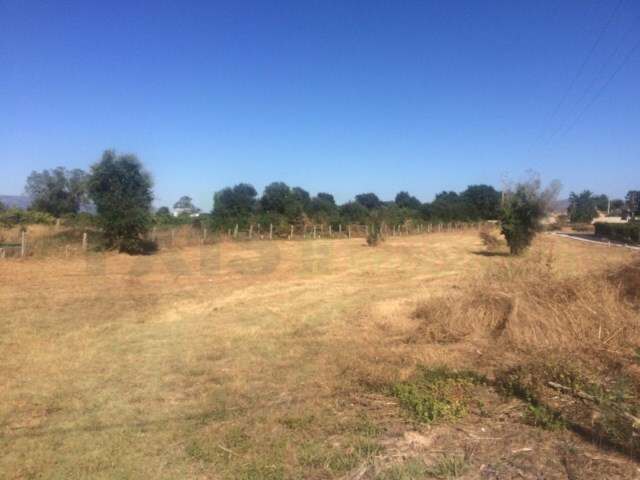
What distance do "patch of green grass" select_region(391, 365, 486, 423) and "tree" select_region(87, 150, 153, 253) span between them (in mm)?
19442

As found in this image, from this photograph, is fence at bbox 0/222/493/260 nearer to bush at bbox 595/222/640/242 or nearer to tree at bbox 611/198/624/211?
bush at bbox 595/222/640/242

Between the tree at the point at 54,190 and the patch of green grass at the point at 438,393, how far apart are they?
52.3 m

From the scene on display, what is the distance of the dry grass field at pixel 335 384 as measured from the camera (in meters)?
3.63

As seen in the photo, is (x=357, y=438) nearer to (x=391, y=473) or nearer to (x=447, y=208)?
(x=391, y=473)

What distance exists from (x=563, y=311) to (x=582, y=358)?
128 centimetres

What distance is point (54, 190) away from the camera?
5128cm

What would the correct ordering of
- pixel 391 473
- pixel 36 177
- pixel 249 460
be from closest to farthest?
pixel 391 473, pixel 249 460, pixel 36 177

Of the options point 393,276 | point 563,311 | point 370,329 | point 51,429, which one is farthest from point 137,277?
point 563,311

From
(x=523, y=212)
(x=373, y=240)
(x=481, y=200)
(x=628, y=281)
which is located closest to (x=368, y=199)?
(x=481, y=200)

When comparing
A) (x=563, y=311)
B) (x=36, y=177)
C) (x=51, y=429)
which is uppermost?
(x=36, y=177)

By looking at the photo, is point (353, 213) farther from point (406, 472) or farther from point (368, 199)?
point (406, 472)

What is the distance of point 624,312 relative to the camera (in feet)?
21.2

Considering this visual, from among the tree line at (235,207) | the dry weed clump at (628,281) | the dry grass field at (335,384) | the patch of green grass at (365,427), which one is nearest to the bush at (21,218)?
the tree line at (235,207)

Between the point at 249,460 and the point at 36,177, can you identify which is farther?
the point at 36,177
